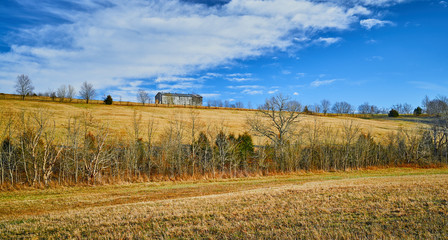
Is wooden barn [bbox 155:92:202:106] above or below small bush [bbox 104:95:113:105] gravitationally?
above

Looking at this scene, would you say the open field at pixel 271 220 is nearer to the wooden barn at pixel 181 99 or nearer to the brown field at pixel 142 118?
the brown field at pixel 142 118

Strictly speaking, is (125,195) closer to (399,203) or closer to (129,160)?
(129,160)

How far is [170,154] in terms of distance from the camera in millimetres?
28250

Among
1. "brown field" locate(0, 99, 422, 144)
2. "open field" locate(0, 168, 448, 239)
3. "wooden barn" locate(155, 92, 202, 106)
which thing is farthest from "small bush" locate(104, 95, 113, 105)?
"open field" locate(0, 168, 448, 239)

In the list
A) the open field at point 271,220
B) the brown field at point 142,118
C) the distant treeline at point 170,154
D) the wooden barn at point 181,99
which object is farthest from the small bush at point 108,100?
the open field at point 271,220

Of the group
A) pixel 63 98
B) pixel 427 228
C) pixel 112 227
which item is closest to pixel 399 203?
pixel 427 228

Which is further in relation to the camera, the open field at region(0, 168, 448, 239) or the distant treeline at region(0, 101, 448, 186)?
the distant treeline at region(0, 101, 448, 186)

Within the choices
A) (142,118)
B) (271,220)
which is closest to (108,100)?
(142,118)

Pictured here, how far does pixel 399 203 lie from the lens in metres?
8.77

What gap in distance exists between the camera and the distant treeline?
2188 centimetres

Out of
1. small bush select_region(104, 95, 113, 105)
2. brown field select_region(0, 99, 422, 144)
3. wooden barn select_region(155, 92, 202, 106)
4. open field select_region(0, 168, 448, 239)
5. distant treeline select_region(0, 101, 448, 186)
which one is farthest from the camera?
wooden barn select_region(155, 92, 202, 106)

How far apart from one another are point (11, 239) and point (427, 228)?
11487 mm

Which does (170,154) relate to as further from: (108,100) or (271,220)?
(108,100)

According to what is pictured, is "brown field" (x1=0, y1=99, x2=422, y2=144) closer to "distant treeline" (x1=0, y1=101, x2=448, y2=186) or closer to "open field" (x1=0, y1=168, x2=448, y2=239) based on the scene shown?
"distant treeline" (x1=0, y1=101, x2=448, y2=186)
